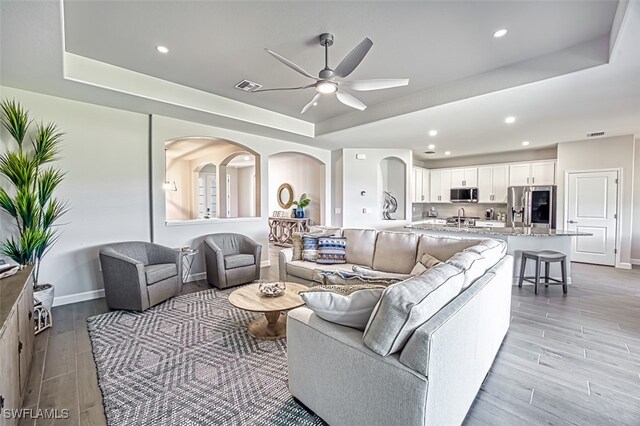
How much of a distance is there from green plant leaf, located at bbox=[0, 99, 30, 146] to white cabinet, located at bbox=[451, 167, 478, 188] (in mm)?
8492

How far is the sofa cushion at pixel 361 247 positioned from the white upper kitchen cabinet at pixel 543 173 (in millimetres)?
5167

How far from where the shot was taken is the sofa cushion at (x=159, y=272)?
343cm

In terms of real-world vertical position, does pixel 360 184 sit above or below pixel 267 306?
above

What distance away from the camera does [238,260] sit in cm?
436

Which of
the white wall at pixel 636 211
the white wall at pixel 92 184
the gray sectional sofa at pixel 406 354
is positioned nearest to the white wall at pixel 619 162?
the white wall at pixel 636 211

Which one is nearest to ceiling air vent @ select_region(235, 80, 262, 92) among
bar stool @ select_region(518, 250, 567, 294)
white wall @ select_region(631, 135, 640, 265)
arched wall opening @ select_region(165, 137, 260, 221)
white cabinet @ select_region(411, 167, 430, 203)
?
arched wall opening @ select_region(165, 137, 260, 221)

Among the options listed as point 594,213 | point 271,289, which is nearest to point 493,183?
point 594,213

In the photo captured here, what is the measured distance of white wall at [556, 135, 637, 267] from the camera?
18.3ft

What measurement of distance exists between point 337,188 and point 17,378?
5837 mm

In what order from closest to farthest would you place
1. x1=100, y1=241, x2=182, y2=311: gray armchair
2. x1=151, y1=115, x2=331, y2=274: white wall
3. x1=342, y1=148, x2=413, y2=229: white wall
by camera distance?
x1=100, y1=241, x2=182, y2=311: gray armchair < x1=151, y1=115, x2=331, y2=274: white wall < x1=342, y1=148, x2=413, y2=229: white wall

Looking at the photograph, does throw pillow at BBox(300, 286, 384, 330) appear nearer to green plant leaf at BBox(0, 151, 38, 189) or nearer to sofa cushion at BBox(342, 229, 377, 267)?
sofa cushion at BBox(342, 229, 377, 267)

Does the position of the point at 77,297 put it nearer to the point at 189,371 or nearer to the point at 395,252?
the point at 189,371

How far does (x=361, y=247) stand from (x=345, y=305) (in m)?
2.48

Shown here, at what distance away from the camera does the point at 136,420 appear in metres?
1.75
